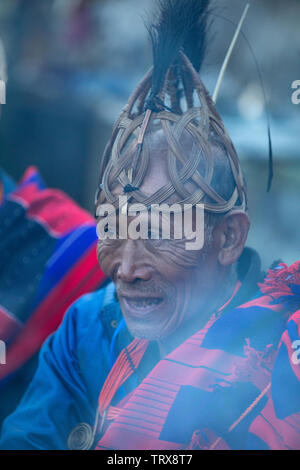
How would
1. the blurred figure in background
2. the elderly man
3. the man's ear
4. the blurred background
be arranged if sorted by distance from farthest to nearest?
the blurred figure in background
the blurred background
the man's ear
the elderly man

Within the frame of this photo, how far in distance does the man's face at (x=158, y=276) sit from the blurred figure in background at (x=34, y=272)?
712mm

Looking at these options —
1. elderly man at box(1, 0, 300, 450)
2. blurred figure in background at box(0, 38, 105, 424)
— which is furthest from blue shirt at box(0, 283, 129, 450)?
blurred figure in background at box(0, 38, 105, 424)

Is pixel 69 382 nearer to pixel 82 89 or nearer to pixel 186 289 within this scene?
pixel 186 289

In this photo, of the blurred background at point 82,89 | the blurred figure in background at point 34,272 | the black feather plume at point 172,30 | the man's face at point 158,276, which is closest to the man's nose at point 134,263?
the man's face at point 158,276

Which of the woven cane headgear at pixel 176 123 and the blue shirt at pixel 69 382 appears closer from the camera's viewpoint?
the woven cane headgear at pixel 176 123

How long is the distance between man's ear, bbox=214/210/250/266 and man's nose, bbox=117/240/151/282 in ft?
0.53
